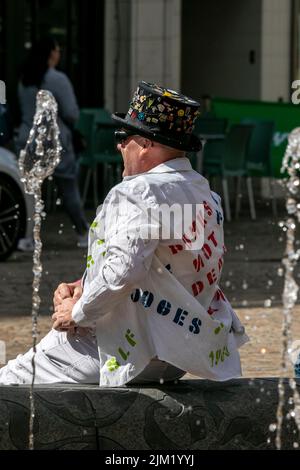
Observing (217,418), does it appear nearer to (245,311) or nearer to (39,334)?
(39,334)

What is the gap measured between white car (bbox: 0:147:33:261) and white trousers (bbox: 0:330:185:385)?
7990 mm

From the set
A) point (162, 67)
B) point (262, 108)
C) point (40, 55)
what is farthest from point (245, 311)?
point (162, 67)

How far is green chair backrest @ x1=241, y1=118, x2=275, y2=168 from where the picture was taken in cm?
1831

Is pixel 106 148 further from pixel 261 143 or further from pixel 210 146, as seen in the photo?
pixel 261 143

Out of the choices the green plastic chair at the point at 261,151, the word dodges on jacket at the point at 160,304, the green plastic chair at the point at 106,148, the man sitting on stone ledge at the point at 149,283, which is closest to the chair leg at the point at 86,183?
the green plastic chair at the point at 106,148

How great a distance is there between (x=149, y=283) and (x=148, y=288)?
0.7 inches

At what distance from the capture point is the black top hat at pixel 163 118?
5715 mm

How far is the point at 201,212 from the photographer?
571 centimetres

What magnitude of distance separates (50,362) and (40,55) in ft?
30.9

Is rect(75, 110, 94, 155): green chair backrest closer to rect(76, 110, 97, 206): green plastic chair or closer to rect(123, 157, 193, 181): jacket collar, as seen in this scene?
rect(76, 110, 97, 206): green plastic chair

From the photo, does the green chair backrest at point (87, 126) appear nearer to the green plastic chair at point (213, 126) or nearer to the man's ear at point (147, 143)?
the green plastic chair at point (213, 126)

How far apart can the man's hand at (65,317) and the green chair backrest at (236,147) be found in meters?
12.1

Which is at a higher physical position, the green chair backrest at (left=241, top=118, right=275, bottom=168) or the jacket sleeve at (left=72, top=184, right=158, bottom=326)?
the jacket sleeve at (left=72, top=184, right=158, bottom=326)

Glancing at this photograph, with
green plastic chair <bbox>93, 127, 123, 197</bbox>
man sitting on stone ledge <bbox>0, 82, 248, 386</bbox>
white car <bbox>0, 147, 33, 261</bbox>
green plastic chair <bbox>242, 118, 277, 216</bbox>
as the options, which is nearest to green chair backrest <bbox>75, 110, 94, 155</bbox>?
green plastic chair <bbox>93, 127, 123, 197</bbox>
